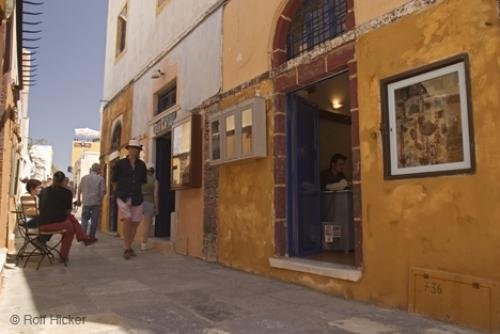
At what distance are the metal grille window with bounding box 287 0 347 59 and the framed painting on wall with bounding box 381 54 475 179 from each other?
4.61 ft

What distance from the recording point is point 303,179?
5.92m

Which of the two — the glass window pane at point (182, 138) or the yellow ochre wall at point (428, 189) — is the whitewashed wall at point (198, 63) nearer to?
the glass window pane at point (182, 138)

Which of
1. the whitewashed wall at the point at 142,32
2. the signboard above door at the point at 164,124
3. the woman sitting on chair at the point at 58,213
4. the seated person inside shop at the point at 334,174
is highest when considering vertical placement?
the whitewashed wall at the point at 142,32

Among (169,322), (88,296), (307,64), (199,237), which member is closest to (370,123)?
(307,64)

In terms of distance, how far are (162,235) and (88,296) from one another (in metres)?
5.43

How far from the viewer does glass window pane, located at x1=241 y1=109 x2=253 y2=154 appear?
600cm

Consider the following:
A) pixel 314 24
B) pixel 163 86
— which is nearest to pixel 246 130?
pixel 314 24

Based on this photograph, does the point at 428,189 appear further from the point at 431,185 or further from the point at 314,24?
the point at 314,24

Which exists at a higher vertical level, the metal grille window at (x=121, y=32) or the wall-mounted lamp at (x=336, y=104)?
the metal grille window at (x=121, y=32)

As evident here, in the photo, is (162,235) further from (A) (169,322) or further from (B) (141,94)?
(A) (169,322)

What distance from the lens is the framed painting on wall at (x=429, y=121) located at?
11.8 feet

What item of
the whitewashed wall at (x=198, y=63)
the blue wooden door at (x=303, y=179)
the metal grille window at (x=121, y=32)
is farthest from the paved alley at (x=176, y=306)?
the metal grille window at (x=121, y=32)

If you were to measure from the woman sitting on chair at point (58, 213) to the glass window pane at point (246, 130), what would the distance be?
291 cm

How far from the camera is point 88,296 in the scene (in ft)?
14.9
